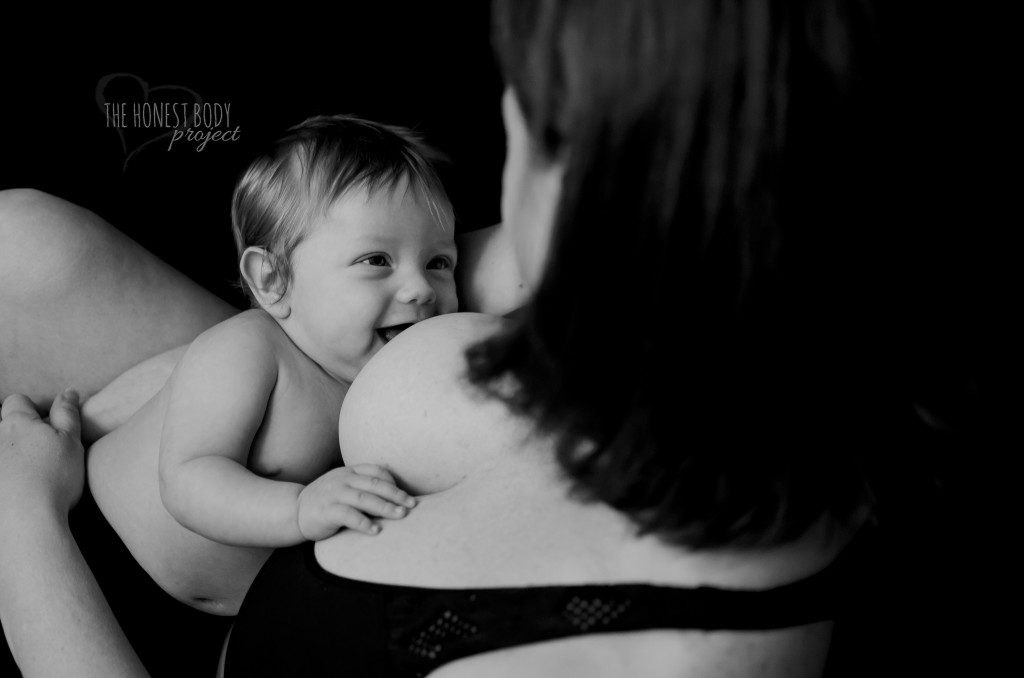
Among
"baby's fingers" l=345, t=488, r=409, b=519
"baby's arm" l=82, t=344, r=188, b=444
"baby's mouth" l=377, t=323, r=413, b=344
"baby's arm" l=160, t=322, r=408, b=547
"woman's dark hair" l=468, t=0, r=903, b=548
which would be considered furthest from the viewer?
"baby's arm" l=82, t=344, r=188, b=444

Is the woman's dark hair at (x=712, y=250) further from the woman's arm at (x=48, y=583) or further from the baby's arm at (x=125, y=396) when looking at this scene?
the baby's arm at (x=125, y=396)

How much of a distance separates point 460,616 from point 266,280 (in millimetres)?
675

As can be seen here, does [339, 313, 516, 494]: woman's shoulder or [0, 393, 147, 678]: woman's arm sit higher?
[339, 313, 516, 494]: woman's shoulder

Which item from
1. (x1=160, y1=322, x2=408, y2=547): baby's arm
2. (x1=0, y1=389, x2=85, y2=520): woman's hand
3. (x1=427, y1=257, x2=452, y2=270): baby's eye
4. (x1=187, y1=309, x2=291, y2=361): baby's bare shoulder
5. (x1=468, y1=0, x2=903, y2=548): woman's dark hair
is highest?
(x1=468, y1=0, x2=903, y2=548): woman's dark hair

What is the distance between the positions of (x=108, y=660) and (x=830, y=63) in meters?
0.89

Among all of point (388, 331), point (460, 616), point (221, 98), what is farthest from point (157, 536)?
point (221, 98)

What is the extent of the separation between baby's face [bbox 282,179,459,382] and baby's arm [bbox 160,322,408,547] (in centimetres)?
8

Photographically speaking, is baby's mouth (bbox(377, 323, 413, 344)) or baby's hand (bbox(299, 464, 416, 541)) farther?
baby's mouth (bbox(377, 323, 413, 344))

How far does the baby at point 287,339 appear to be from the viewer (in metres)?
1.09

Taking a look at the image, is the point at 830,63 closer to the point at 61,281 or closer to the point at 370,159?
the point at 370,159

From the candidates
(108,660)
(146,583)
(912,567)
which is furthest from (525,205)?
(146,583)

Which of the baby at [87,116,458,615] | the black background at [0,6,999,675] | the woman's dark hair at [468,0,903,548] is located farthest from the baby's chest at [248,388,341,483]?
the woman's dark hair at [468,0,903,548]

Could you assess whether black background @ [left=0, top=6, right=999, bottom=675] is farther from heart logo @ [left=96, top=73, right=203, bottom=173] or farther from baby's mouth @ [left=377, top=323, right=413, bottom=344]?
baby's mouth @ [left=377, top=323, right=413, bottom=344]

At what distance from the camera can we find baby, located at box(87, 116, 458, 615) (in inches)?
42.9
